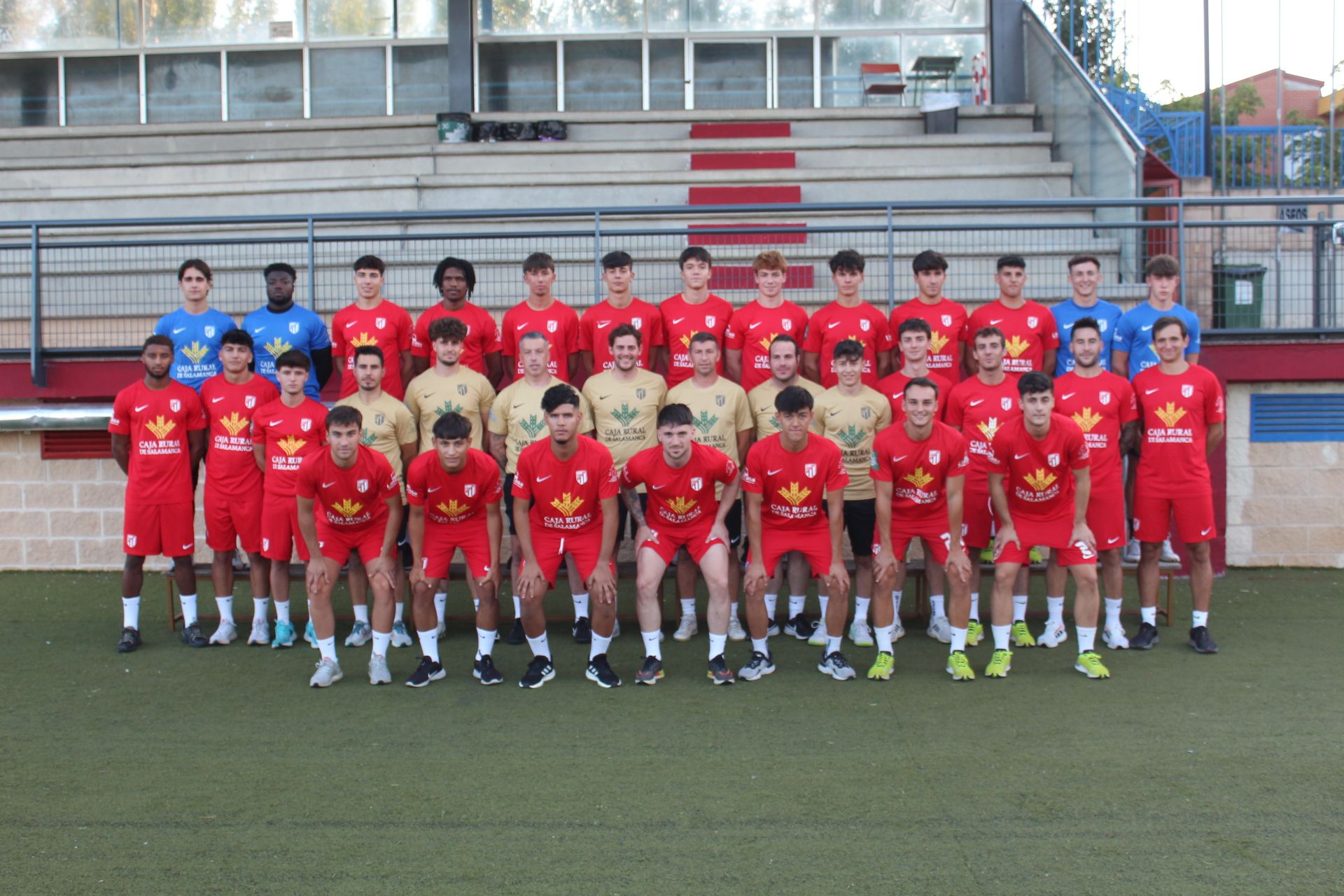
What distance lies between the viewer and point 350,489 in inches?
252

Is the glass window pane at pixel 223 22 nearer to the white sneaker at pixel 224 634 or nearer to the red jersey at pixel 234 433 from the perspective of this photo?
the red jersey at pixel 234 433

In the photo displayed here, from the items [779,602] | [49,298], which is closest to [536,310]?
[779,602]

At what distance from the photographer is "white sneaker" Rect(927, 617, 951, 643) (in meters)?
7.12

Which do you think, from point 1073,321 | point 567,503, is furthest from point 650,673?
point 1073,321

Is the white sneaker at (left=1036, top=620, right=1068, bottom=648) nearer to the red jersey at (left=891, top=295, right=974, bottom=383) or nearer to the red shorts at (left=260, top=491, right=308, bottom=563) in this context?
the red jersey at (left=891, top=295, right=974, bottom=383)

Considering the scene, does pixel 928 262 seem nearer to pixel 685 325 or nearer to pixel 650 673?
pixel 685 325

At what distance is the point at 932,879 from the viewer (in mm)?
3807

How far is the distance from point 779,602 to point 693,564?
1.29m

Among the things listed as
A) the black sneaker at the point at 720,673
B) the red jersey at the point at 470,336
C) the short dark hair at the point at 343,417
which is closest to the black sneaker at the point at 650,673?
the black sneaker at the point at 720,673

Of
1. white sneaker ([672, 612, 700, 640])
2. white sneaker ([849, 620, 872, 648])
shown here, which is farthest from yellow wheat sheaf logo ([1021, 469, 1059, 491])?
white sneaker ([672, 612, 700, 640])

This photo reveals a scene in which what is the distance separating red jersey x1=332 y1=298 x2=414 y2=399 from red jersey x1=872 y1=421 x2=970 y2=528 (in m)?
3.15

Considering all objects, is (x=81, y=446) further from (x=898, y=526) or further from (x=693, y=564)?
(x=898, y=526)

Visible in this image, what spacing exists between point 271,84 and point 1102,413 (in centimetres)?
1193

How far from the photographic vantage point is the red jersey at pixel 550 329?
7746 millimetres
